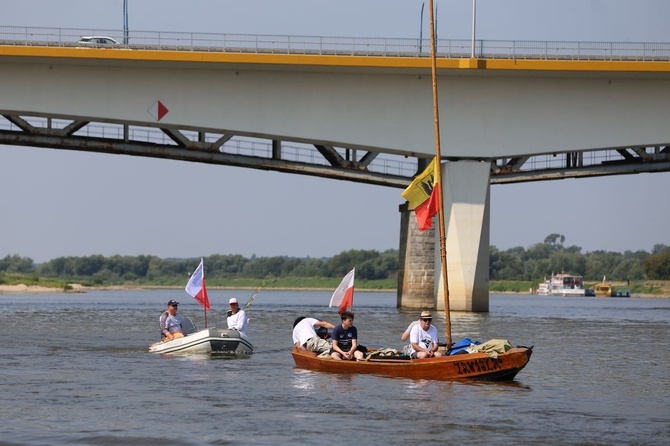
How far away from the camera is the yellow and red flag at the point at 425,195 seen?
2969cm

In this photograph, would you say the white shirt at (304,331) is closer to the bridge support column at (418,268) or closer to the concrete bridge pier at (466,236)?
the concrete bridge pier at (466,236)

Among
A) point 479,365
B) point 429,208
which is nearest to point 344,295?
point 429,208

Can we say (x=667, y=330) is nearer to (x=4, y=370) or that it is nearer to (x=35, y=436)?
(x=4, y=370)

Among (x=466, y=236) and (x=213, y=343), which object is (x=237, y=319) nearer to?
(x=213, y=343)

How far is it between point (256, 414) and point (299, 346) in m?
8.65

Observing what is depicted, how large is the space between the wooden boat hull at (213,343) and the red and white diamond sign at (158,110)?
70.8 feet

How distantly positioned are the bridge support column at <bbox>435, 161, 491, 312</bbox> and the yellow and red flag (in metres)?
25.8

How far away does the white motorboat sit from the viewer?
110 feet

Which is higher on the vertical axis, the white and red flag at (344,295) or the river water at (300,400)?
the white and red flag at (344,295)

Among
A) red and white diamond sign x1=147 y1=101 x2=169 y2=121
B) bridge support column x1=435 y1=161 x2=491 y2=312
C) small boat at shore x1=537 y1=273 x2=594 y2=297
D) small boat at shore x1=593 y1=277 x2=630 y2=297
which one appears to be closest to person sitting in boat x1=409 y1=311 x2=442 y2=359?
bridge support column x1=435 y1=161 x2=491 y2=312

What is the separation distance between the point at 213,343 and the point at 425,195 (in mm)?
7514

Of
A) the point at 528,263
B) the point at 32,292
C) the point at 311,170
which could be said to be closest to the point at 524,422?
the point at 311,170

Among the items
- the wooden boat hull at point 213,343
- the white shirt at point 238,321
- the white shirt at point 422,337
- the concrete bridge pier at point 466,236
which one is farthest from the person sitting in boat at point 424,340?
the concrete bridge pier at point 466,236

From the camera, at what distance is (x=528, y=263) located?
191875mm
